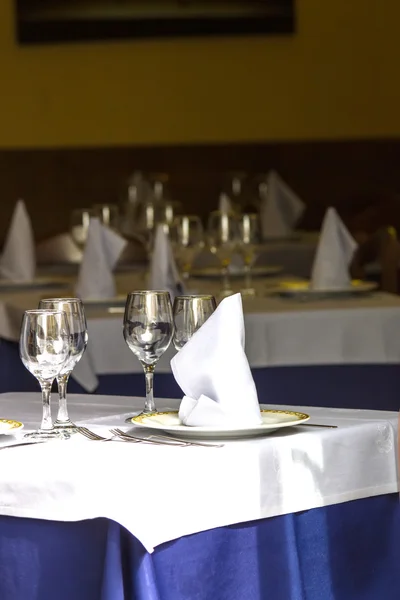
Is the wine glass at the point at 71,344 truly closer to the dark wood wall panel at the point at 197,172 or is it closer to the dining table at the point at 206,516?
the dining table at the point at 206,516

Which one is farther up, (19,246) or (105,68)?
(105,68)

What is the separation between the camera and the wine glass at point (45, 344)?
1749mm

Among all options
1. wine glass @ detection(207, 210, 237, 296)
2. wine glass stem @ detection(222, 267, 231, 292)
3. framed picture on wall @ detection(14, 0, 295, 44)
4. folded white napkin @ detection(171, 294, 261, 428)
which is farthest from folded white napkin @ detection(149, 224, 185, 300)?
framed picture on wall @ detection(14, 0, 295, 44)

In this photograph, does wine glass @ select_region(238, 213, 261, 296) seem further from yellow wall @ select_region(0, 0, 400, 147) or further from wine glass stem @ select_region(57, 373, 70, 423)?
yellow wall @ select_region(0, 0, 400, 147)

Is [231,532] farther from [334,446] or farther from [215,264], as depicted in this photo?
[215,264]

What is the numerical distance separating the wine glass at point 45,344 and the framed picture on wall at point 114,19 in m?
5.56

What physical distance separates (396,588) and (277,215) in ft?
15.2

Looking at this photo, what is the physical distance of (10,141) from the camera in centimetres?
729

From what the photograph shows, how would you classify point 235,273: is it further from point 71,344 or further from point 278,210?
point 71,344

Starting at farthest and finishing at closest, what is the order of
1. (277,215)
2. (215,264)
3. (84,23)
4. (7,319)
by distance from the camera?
(84,23) < (277,215) < (215,264) < (7,319)

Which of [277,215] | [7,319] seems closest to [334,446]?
[7,319]

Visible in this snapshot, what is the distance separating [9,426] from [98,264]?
190cm

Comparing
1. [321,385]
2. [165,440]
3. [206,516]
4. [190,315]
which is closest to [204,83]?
[321,385]

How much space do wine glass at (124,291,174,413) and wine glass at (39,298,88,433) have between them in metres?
0.13
